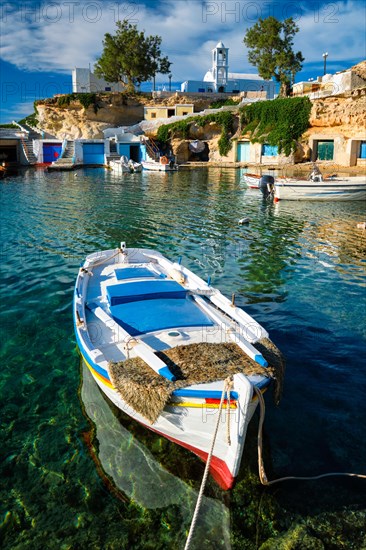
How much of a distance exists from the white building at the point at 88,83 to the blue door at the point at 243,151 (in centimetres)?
3490

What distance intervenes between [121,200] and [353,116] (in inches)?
1119

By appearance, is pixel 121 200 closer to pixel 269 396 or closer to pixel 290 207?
pixel 290 207

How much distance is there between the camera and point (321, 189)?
2714 cm

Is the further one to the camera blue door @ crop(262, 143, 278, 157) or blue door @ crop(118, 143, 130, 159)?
blue door @ crop(118, 143, 130, 159)

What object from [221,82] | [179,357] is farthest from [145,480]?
[221,82]

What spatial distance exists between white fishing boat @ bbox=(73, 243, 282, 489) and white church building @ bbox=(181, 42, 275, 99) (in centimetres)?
8236

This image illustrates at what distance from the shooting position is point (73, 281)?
1283 centimetres

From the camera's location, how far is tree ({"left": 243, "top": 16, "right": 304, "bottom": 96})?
63.0 m

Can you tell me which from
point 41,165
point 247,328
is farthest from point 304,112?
point 247,328

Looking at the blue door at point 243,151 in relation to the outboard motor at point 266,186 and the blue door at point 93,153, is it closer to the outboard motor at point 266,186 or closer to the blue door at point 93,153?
the blue door at point 93,153

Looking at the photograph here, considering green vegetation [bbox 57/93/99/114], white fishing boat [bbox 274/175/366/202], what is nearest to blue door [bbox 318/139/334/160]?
white fishing boat [bbox 274/175/366/202]

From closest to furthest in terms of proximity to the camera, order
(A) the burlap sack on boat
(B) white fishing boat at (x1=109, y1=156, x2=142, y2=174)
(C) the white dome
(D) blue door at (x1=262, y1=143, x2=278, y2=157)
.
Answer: (A) the burlap sack on boat, (B) white fishing boat at (x1=109, y1=156, x2=142, y2=174), (D) blue door at (x1=262, y1=143, x2=278, y2=157), (C) the white dome

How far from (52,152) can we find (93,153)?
5931 millimetres

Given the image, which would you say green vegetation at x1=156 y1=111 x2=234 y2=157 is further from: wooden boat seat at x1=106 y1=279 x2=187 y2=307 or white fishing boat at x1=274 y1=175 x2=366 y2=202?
wooden boat seat at x1=106 y1=279 x2=187 y2=307
